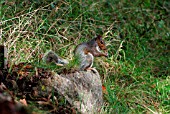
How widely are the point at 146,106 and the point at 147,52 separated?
2580 millimetres

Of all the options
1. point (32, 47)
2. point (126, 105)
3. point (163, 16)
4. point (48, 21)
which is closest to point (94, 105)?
point (126, 105)

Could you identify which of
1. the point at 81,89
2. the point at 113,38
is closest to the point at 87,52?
the point at 81,89

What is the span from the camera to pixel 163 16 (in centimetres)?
981

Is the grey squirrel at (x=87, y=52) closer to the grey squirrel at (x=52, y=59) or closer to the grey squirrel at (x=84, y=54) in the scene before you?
the grey squirrel at (x=84, y=54)

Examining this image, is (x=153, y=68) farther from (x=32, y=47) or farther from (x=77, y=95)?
(x=77, y=95)

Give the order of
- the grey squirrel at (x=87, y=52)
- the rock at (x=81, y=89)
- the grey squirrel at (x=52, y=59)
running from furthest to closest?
the grey squirrel at (x=87, y=52)
the grey squirrel at (x=52, y=59)
the rock at (x=81, y=89)

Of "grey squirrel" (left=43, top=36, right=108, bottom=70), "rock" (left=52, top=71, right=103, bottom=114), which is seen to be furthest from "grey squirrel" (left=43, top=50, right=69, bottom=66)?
"rock" (left=52, top=71, right=103, bottom=114)

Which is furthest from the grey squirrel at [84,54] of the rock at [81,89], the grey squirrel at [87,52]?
the rock at [81,89]

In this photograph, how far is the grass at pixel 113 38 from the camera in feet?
19.7

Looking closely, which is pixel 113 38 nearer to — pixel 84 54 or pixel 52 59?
pixel 84 54

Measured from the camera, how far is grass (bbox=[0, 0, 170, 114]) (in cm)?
601

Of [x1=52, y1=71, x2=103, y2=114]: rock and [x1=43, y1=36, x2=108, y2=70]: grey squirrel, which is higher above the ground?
[x1=43, y1=36, x2=108, y2=70]: grey squirrel

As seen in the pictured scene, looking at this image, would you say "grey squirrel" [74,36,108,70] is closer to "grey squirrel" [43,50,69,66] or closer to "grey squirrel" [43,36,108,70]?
"grey squirrel" [43,36,108,70]

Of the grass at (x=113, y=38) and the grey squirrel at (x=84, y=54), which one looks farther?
the grass at (x=113, y=38)
